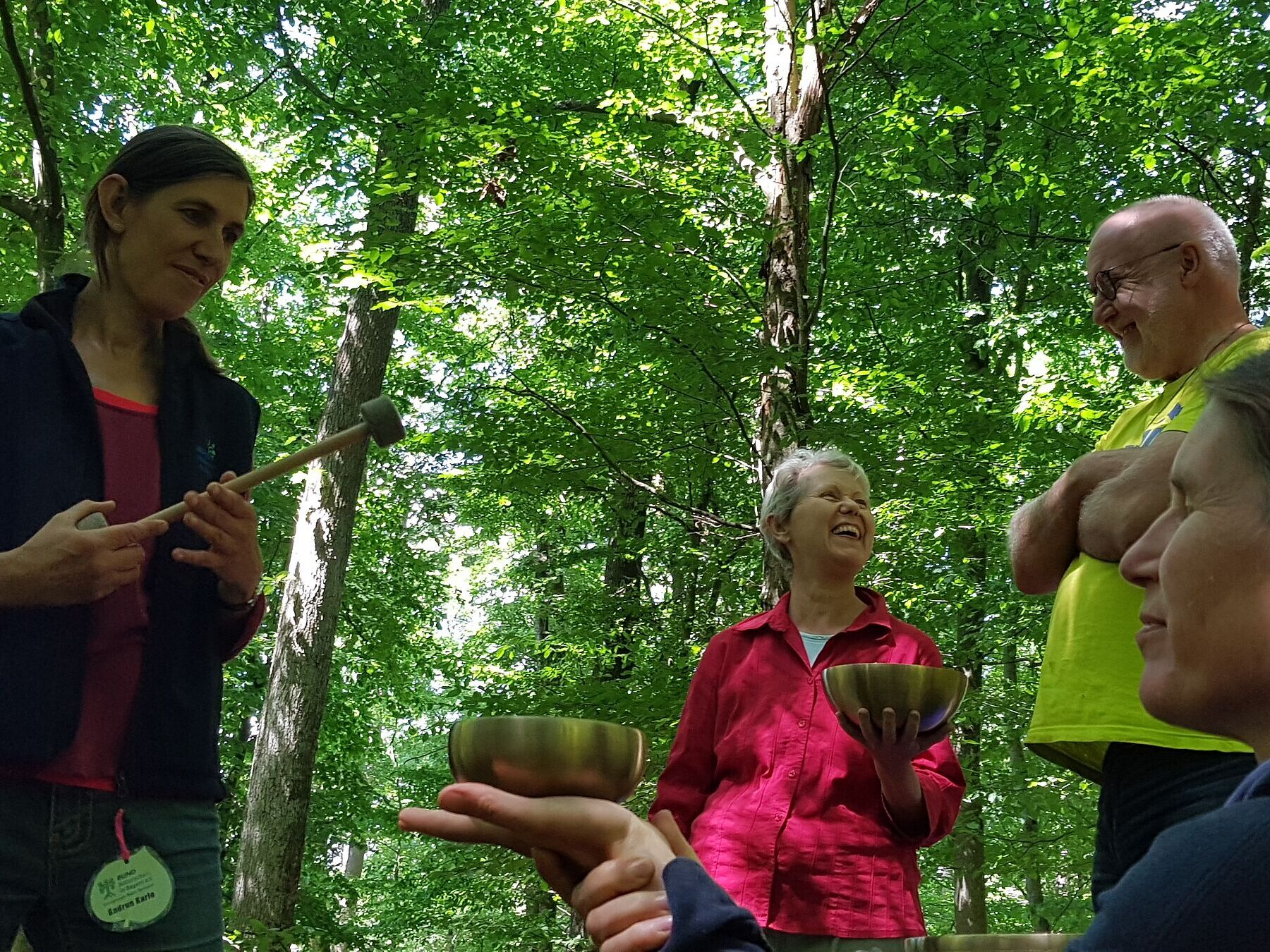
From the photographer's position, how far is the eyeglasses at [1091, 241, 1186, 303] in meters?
2.24

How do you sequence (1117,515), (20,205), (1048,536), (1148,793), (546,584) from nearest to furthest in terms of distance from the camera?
(1148,793)
(1117,515)
(1048,536)
(20,205)
(546,584)

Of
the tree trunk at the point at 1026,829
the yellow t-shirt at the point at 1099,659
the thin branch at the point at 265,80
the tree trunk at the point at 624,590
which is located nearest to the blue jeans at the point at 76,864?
the yellow t-shirt at the point at 1099,659

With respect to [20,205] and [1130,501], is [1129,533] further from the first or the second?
[20,205]

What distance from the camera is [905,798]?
94.9 inches

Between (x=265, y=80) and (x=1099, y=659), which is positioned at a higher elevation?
(x=265, y=80)

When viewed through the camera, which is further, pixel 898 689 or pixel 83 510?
pixel 898 689

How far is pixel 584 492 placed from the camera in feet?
22.1

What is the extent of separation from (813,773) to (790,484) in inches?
34.9

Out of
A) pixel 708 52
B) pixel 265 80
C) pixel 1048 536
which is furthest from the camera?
pixel 265 80

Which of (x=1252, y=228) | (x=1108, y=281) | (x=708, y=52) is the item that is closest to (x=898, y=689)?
(x=1108, y=281)

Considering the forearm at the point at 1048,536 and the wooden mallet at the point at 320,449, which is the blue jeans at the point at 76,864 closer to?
the wooden mallet at the point at 320,449

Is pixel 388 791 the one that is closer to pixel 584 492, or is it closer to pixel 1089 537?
pixel 584 492

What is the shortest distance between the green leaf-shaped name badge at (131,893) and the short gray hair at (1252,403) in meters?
1.51

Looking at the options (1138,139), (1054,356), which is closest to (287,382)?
(1054,356)
